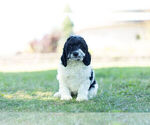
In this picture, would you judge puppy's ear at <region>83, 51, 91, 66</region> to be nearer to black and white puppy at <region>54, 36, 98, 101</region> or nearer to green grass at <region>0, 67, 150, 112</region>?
black and white puppy at <region>54, 36, 98, 101</region>

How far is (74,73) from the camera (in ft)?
22.4

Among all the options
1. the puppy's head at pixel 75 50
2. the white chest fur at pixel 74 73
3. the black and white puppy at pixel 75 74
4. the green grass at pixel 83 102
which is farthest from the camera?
the white chest fur at pixel 74 73

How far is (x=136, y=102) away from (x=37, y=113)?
211 cm

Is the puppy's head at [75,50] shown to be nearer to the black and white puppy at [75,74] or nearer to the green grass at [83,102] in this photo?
the black and white puppy at [75,74]

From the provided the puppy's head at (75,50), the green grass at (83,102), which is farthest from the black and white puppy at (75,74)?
the green grass at (83,102)

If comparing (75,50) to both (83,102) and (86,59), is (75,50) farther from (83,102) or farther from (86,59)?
(83,102)

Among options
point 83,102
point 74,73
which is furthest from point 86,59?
point 83,102

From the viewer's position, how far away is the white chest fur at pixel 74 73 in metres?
6.83

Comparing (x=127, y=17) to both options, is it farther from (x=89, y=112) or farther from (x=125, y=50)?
(x=89, y=112)

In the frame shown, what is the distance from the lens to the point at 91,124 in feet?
15.2

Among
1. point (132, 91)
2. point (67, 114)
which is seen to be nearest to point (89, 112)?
point (67, 114)

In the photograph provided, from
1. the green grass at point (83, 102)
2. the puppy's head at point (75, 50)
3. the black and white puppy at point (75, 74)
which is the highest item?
the puppy's head at point (75, 50)

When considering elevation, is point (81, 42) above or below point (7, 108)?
above

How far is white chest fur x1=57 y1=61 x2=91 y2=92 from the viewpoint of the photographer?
683 cm
